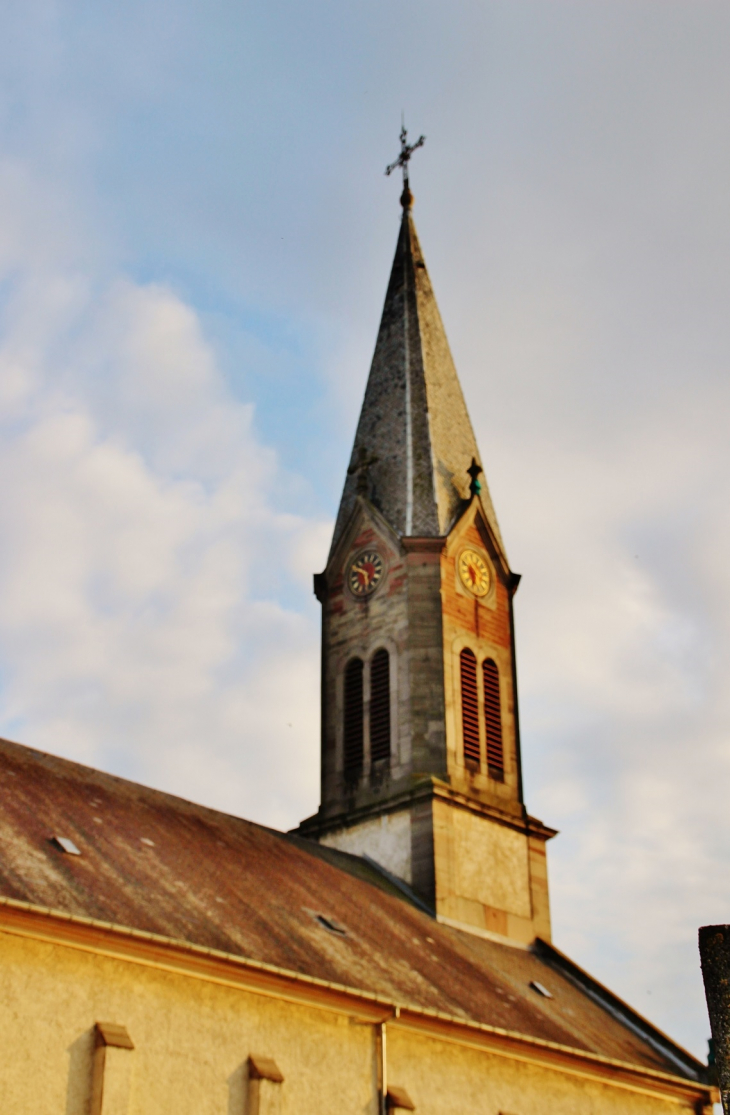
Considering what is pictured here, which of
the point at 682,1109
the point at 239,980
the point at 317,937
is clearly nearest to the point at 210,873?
the point at 317,937

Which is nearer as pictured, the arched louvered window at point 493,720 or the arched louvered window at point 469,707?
the arched louvered window at point 469,707

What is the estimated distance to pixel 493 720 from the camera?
3541cm

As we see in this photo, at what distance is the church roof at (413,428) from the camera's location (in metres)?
37.0

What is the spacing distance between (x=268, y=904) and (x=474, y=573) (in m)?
13.9

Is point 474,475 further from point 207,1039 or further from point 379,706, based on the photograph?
point 207,1039

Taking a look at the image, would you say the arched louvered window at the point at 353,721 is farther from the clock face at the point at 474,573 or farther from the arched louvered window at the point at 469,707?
the clock face at the point at 474,573

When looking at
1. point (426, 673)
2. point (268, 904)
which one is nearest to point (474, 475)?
point (426, 673)

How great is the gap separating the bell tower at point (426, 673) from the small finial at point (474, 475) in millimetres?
65

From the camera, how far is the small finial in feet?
124

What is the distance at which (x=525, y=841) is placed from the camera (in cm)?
3459

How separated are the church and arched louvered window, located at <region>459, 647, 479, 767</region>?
7cm

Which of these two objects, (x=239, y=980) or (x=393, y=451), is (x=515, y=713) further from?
(x=239, y=980)

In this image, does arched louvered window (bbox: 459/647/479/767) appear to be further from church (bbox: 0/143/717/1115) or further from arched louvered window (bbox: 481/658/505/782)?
arched louvered window (bbox: 481/658/505/782)

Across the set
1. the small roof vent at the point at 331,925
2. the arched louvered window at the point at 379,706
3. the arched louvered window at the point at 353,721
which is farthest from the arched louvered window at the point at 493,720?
the small roof vent at the point at 331,925
